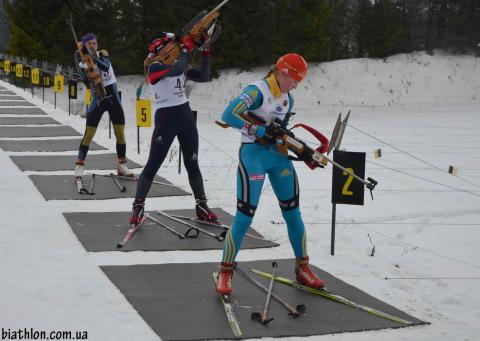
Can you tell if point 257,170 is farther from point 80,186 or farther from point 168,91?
point 80,186

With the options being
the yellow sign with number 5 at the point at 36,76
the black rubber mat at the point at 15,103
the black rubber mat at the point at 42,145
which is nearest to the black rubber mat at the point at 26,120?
the black rubber mat at the point at 42,145

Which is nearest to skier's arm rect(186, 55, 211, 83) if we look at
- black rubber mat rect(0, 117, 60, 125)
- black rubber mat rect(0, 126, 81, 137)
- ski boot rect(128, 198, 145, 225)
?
ski boot rect(128, 198, 145, 225)

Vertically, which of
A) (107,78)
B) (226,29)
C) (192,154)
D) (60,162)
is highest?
(226,29)

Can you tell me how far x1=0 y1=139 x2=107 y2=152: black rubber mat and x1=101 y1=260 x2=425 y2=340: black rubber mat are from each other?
7.44m

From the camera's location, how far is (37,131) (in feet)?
51.3

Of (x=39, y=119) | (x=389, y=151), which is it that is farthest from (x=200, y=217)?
(x=39, y=119)

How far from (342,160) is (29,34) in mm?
38742

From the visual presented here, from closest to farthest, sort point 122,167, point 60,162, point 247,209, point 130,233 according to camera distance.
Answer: point 247,209
point 130,233
point 122,167
point 60,162

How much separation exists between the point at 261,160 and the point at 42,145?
9.06 m

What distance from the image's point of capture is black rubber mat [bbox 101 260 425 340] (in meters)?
4.88

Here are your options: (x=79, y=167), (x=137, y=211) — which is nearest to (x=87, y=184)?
(x=79, y=167)

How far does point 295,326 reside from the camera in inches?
196

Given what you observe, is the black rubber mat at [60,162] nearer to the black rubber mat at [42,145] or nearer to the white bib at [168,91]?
the black rubber mat at [42,145]

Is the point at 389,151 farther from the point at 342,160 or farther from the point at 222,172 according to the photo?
the point at 342,160
